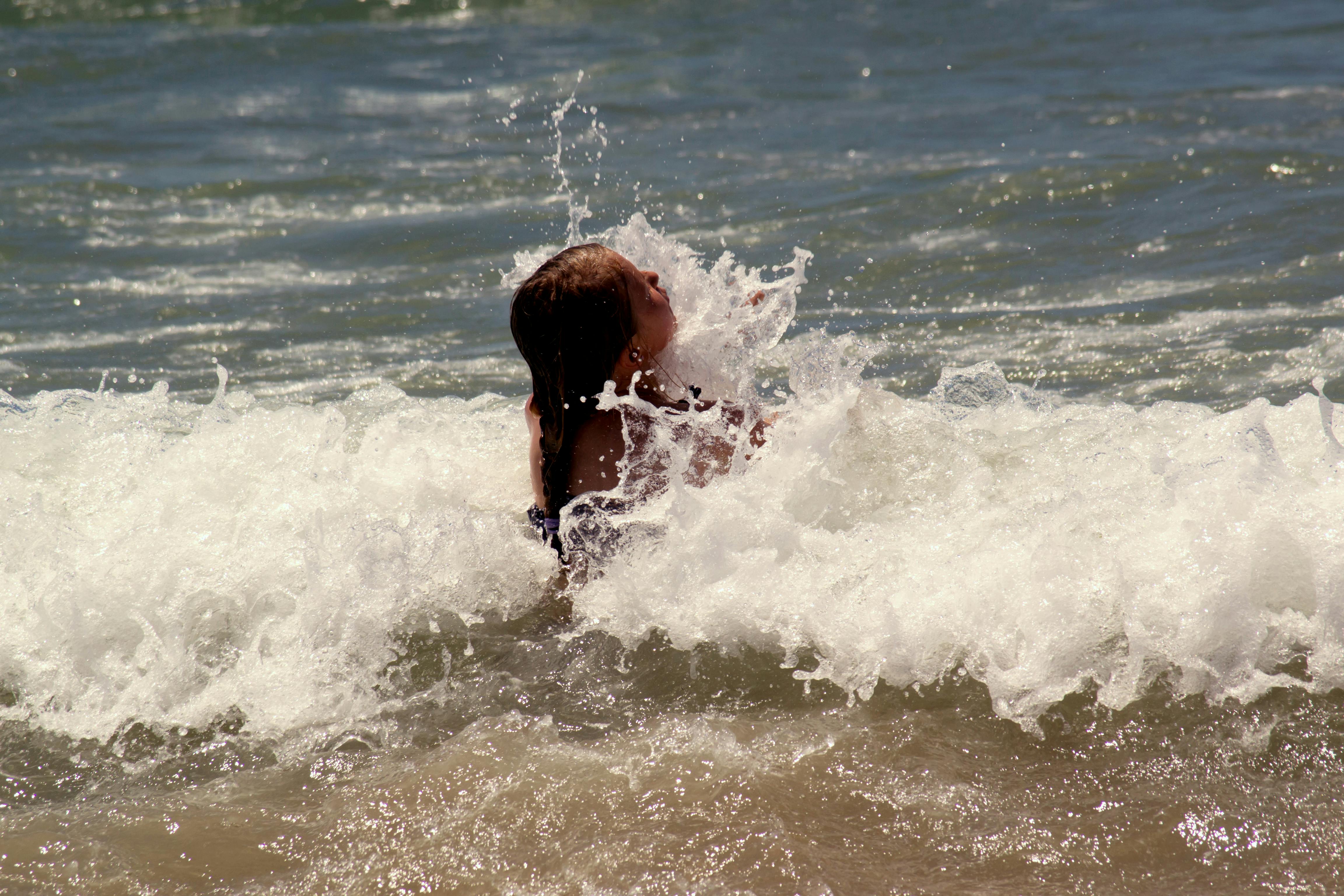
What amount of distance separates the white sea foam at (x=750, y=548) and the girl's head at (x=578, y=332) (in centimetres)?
16

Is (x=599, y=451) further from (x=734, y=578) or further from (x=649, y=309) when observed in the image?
(x=734, y=578)

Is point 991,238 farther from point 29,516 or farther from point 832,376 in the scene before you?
point 29,516

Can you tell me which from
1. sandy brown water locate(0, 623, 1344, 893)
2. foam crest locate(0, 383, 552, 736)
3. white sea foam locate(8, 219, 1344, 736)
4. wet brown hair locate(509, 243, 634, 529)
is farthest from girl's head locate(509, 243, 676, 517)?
sandy brown water locate(0, 623, 1344, 893)

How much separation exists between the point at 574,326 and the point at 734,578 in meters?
0.83

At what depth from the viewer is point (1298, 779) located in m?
2.28

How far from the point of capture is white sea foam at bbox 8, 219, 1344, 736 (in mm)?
2650

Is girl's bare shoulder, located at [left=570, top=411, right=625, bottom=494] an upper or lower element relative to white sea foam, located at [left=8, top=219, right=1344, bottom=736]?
upper

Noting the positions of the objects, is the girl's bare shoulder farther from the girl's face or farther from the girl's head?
the girl's face

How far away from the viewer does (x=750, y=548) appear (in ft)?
9.73

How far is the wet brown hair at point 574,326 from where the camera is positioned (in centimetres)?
312

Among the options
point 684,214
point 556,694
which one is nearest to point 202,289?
point 684,214

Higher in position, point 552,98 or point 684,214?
point 552,98

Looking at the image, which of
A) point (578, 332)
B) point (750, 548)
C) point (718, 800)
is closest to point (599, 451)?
point (578, 332)

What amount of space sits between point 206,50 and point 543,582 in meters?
11.3
